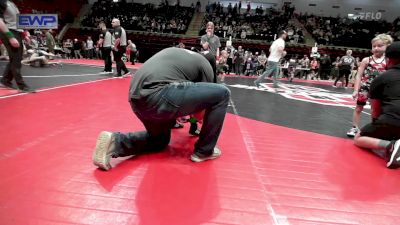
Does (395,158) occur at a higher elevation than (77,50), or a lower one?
lower

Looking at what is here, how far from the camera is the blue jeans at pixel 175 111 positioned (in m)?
2.05

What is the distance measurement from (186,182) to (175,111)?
0.49m

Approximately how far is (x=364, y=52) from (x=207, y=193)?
22217 mm

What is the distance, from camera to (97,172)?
201 centimetres

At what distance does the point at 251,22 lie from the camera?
2325 centimetres

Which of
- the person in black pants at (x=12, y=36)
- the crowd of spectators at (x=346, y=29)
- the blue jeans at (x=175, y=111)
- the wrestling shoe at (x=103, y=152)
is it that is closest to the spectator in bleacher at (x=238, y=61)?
the crowd of spectators at (x=346, y=29)

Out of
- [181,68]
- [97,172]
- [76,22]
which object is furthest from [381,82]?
[76,22]

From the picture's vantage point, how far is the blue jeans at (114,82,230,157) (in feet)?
6.72

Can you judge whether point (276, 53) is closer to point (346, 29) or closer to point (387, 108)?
point (387, 108)

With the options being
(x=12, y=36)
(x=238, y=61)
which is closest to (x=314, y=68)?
(x=238, y=61)

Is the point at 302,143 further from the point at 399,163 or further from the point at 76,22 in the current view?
the point at 76,22

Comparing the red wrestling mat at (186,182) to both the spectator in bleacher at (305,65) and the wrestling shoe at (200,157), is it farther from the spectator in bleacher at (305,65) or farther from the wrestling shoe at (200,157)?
the spectator in bleacher at (305,65)

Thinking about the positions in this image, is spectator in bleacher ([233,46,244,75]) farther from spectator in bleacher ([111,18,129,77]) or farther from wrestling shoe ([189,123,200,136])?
wrestling shoe ([189,123,200,136])

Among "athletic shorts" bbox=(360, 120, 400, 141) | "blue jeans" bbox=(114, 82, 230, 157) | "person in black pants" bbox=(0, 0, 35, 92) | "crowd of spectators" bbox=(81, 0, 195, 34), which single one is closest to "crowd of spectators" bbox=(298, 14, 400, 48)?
"crowd of spectators" bbox=(81, 0, 195, 34)
